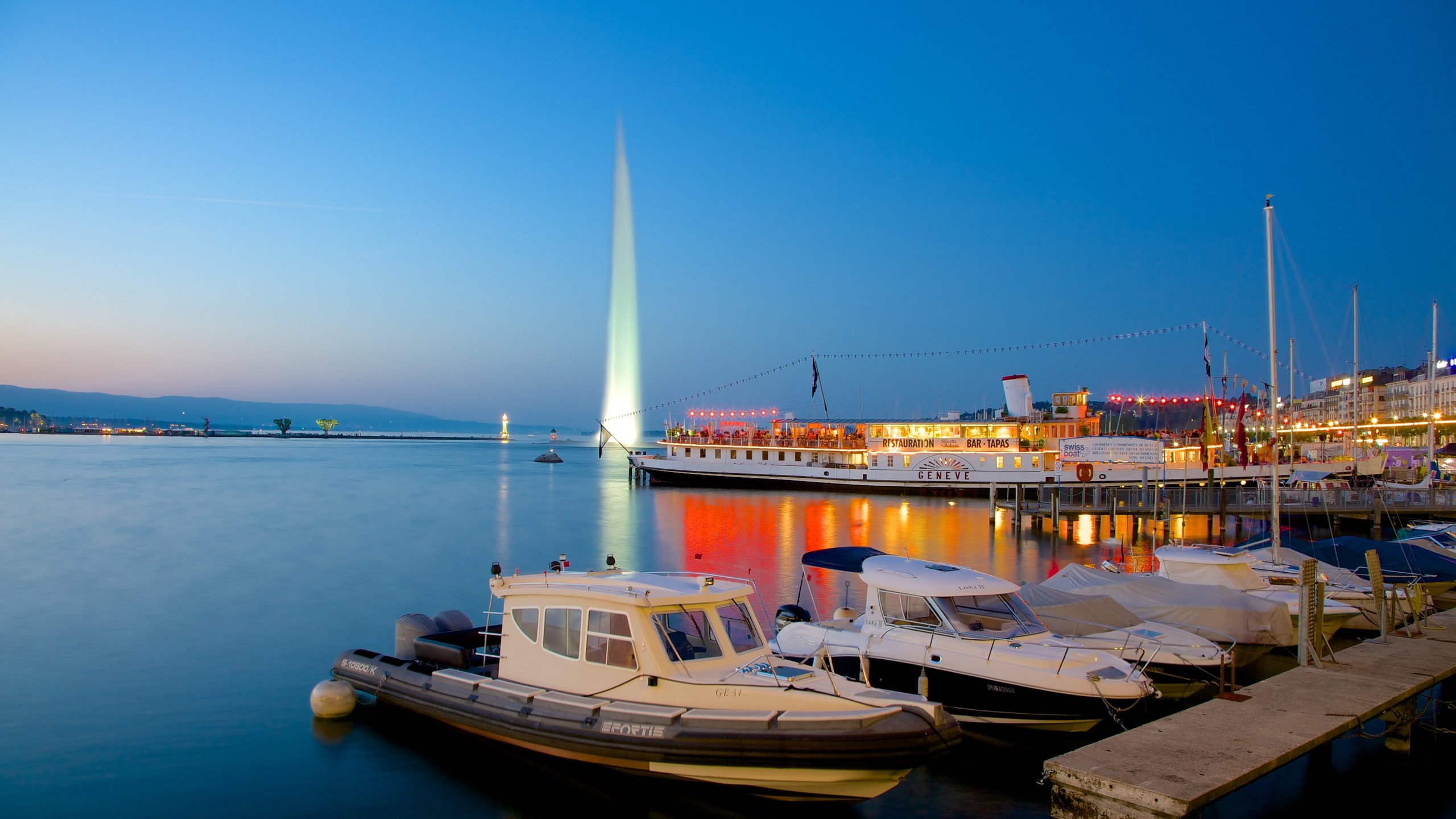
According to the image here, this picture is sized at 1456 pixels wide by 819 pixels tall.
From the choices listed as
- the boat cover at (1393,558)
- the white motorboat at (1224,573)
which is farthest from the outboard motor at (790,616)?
the boat cover at (1393,558)

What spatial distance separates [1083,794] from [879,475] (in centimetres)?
5747

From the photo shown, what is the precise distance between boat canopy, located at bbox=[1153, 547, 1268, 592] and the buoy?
54.2 ft

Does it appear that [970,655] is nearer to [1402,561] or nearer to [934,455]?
[1402,561]

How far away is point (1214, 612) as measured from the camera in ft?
48.3

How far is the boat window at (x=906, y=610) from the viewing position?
12.4m

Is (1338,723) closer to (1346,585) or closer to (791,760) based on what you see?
(791,760)

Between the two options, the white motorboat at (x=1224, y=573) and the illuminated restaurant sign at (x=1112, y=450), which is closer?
the white motorboat at (x=1224, y=573)

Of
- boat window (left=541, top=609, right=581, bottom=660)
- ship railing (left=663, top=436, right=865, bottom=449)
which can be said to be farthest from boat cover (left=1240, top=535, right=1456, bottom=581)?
ship railing (left=663, top=436, right=865, bottom=449)

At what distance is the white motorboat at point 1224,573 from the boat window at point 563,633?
13672 mm

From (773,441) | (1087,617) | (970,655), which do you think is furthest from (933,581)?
(773,441)

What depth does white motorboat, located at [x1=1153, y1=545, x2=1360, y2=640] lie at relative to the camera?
687 inches

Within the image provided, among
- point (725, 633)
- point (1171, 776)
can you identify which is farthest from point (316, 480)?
point (1171, 776)

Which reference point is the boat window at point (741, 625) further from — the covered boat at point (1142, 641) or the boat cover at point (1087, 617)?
the boat cover at point (1087, 617)

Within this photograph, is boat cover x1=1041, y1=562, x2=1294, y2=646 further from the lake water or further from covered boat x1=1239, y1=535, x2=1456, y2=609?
covered boat x1=1239, y1=535, x2=1456, y2=609
